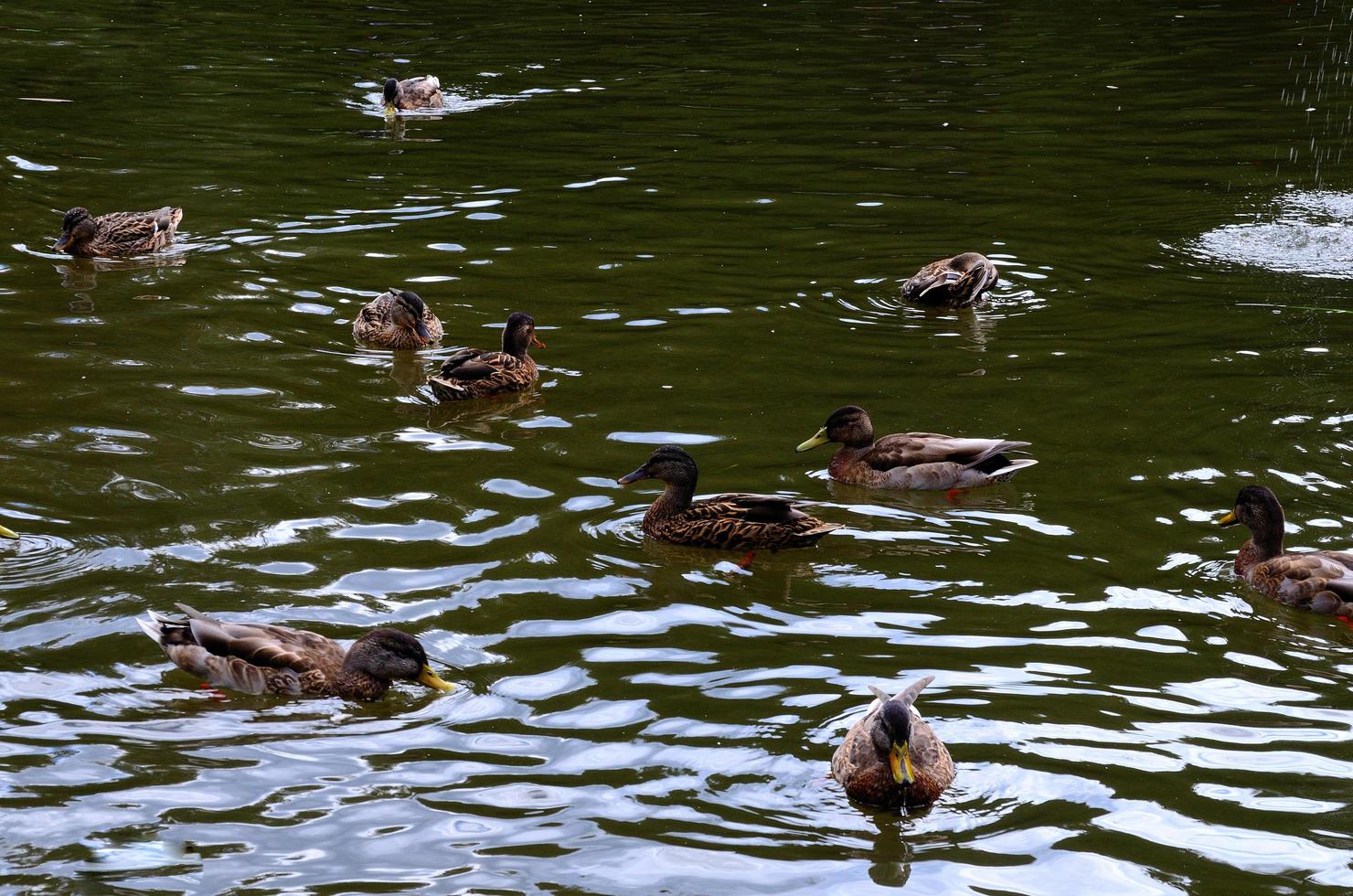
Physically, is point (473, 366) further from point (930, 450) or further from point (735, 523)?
point (930, 450)

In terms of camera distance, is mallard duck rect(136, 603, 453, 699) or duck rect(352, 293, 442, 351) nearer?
mallard duck rect(136, 603, 453, 699)

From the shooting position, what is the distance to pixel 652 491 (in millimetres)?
11578

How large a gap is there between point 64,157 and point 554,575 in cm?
1358

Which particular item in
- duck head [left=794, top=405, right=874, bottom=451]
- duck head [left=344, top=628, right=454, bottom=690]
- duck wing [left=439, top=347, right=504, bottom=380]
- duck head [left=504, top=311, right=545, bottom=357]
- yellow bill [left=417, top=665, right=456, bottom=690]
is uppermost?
duck head [left=504, top=311, right=545, bottom=357]

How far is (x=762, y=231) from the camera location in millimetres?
17859

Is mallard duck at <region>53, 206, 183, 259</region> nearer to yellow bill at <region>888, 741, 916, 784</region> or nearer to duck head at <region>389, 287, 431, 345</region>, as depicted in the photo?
duck head at <region>389, 287, 431, 345</region>

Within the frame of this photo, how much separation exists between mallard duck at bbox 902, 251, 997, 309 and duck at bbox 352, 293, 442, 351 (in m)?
4.46

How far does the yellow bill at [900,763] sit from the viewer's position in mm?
7137

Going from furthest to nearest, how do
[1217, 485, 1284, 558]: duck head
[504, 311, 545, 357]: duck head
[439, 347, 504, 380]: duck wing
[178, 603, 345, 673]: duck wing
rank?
[504, 311, 545, 357]: duck head, [439, 347, 504, 380]: duck wing, [1217, 485, 1284, 558]: duck head, [178, 603, 345, 673]: duck wing

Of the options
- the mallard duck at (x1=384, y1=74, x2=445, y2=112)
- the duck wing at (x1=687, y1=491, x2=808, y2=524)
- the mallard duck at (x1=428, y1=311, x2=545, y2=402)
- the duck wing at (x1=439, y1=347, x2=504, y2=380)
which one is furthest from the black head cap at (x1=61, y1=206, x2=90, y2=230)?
the duck wing at (x1=687, y1=491, x2=808, y2=524)

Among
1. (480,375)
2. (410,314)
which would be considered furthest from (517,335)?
(410,314)

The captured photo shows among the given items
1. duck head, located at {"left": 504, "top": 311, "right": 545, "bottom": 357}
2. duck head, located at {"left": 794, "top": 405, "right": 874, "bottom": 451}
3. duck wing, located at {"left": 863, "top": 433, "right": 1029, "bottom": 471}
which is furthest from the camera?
duck head, located at {"left": 504, "top": 311, "right": 545, "bottom": 357}

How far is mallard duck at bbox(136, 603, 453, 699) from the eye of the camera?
8234 millimetres

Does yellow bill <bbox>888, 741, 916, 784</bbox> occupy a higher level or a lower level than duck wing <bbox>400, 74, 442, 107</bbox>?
lower
